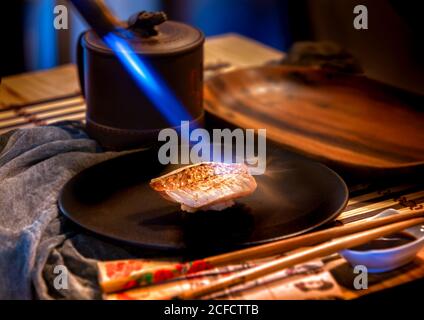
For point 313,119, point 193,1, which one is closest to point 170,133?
point 313,119

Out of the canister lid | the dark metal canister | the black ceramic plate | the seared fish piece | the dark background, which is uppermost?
the canister lid

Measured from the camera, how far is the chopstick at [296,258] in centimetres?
99

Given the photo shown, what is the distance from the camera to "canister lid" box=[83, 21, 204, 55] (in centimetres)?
136

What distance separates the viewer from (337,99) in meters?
1.73

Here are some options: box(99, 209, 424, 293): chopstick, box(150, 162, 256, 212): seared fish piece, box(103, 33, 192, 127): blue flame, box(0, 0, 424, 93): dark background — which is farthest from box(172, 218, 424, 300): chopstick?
box(0, 0, 424, 93): dark background

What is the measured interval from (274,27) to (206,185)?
2060 millimetres

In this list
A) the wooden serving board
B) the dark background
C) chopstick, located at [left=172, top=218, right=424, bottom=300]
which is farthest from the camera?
the dark background

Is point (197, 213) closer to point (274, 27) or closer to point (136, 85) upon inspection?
point (136, 85)

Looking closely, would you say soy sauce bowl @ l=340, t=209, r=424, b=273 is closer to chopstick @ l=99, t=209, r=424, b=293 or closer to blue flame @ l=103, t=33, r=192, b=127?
chopstick @ l=99, t=209, r=424, b=293

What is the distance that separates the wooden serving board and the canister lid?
19 centimetres

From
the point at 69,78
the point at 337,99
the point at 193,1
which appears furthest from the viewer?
the point at 193,1

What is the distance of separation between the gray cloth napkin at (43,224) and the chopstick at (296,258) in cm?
16
